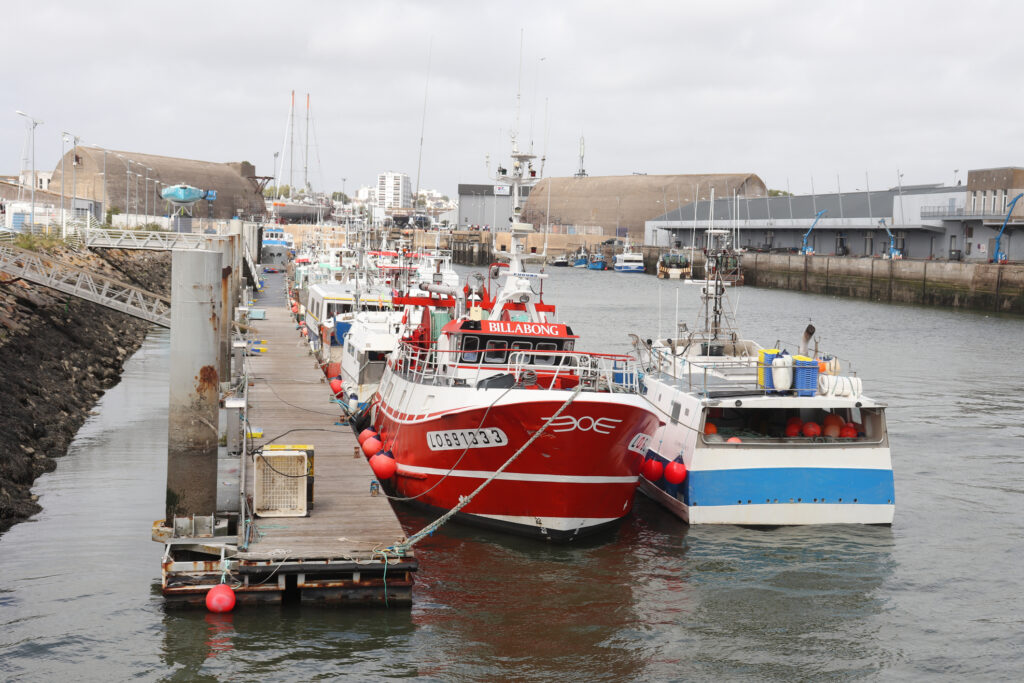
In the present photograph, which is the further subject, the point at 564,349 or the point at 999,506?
the point at 999,506

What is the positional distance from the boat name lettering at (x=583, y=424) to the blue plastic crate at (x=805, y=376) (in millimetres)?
3809

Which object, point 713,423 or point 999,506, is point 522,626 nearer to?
point 713,423

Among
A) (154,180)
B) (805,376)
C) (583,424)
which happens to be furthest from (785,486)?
(154,180)

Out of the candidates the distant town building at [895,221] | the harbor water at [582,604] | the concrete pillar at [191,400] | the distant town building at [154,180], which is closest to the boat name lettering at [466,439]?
the harbor water at [582,604]

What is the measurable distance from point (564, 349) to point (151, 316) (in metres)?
17.8

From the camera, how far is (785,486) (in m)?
17.1

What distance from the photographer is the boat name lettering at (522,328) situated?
18.7 m

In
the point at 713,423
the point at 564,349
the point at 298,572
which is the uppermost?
the point at 564,349

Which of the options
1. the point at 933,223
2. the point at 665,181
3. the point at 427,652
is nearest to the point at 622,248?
the point at 665,181

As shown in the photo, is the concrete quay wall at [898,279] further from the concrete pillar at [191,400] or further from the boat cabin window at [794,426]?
the concrete pillar at [191,400]

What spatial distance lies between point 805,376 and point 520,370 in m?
4.84

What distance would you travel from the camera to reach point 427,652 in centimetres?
1270

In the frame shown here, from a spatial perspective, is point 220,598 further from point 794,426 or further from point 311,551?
point 794,426

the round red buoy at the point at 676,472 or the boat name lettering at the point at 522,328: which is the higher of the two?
the boat name lettering at the point at 522,328
